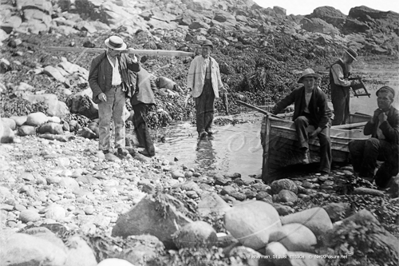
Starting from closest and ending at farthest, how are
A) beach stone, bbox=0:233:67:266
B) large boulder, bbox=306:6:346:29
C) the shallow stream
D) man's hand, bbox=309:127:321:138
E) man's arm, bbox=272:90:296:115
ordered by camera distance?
beach stone, bbox=0:233:67:266 → the shallow stream → large boulder, bbox=306:6:346:29 → man's arm, bbox=272:90:296:115 → man's hand, bbox=309:127:321:138

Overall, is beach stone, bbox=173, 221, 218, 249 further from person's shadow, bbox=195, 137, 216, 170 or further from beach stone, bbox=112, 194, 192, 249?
person's shadow, bbox=195, 137, 216, 170

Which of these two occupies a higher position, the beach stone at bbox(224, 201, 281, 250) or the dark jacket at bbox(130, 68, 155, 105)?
the dark jacket at bbox(130, 68, 155, 105)

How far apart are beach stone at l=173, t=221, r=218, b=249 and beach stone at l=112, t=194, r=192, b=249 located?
0.07 metres

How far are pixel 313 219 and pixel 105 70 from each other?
1.91 m

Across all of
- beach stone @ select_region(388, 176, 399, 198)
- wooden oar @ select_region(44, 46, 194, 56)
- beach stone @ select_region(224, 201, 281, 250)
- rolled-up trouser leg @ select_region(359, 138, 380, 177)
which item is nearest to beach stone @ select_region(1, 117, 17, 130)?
wooden oar @ select_region(44, 46, 194, 56)

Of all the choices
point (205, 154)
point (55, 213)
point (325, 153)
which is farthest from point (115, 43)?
point (325, 153)

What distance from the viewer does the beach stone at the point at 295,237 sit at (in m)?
3.05

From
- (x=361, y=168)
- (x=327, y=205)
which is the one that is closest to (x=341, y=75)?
(x=361, y=168)

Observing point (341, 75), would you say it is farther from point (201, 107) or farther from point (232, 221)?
point (232, 221)

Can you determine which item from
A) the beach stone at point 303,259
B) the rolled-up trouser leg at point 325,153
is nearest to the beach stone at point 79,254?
the beach stone at point 303,259

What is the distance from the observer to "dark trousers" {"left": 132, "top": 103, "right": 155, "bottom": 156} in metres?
3.41

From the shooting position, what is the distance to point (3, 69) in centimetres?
347

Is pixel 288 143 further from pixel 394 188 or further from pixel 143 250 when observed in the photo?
pixel 143 250

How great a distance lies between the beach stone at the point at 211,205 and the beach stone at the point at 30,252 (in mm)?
1023
